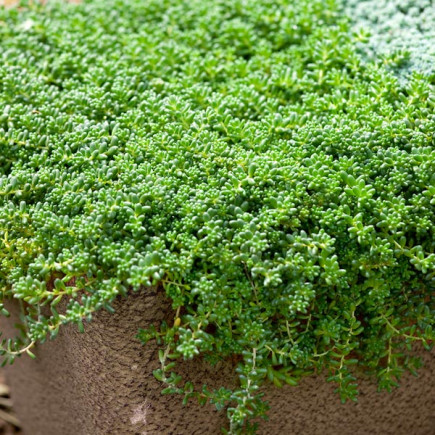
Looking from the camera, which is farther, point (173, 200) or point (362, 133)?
point (362, 133)

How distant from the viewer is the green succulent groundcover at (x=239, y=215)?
5.08 ft

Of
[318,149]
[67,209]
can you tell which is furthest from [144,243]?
[318,149]

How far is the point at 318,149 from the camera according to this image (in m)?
1.75

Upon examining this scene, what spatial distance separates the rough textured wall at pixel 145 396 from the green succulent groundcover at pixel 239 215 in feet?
0.19

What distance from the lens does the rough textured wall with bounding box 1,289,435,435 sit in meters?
1.61

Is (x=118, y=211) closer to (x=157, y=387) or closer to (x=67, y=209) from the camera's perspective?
(x=67, y=209)

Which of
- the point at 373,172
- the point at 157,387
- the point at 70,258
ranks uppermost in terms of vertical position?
the point at 373,172

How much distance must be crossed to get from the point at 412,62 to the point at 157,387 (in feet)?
4.21

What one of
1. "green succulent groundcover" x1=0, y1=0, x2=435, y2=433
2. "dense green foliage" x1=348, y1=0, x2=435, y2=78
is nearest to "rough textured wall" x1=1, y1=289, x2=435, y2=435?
"green succulent groundcover" x1=0, y1=0, x2=435, y2=433

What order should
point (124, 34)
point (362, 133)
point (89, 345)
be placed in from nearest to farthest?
point (89, 345)
point (362, 133)
point (124, 34)

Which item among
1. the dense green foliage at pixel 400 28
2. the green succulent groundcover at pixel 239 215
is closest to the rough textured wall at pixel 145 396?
the green succulent groundcover at pixel 239 215

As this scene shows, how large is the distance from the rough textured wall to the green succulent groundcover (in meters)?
0.06

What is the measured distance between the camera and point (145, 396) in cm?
166

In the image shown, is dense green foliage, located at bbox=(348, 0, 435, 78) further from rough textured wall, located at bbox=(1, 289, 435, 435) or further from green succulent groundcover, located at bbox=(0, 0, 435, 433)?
rough textured wall, located at bbox=(1, 289, 435, 435)
